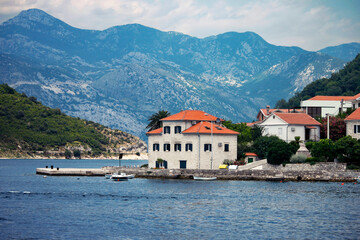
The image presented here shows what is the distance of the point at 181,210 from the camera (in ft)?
208

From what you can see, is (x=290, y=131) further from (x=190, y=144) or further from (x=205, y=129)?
(x=190, y=144)

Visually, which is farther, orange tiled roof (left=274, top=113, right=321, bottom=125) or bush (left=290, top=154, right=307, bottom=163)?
orange tiled roof (left=274, top=113, right=321, bottom=125)

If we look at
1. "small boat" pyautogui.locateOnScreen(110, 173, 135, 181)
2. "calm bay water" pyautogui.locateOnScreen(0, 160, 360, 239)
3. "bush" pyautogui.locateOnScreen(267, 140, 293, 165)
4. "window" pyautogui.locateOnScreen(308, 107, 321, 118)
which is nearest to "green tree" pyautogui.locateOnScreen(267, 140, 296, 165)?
"bush" pyautogui.locateOnScreen(267, 140, 293, 165)

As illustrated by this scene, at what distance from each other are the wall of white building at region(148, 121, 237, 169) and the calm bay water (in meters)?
6.61

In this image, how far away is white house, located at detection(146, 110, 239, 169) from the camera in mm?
98938

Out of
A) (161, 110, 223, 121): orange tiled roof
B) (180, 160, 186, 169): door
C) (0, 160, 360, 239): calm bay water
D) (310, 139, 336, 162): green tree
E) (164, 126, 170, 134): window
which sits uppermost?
(161, 110, 223, 121): orange tiled roof

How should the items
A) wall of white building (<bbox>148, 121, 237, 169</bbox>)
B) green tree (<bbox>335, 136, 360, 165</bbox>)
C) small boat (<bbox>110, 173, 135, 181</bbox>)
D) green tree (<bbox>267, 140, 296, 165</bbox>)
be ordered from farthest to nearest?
small boat (<bbox>110, 173, 135, 181</bbox>) → wall of white building (<bbox>148, 121, 237, 169</bbox>) → green tree (<bbox>267, 140, 296, 165</bbox>) → green tree (<bbox>335, 136, 360, 165</bbox>)

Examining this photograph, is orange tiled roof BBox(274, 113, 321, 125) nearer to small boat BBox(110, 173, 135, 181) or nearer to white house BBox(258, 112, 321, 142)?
white house BBox(258, 112, 321, 142)

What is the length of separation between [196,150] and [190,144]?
58.7 inches

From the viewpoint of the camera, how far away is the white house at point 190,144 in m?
98.9

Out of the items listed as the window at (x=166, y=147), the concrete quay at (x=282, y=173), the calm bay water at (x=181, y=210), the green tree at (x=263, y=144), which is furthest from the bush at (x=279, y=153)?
the window at (x=166, y=147)

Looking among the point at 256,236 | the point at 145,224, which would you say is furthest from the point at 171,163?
the point at 256,236

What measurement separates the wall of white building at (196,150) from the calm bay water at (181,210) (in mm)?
6614

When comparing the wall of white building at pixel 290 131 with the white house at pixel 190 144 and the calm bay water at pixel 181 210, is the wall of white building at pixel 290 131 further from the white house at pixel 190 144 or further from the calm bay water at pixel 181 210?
the calm bay water at pixel 181 210
